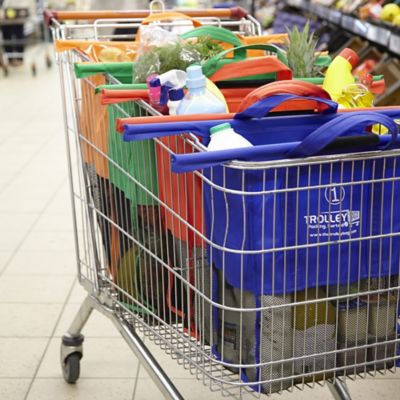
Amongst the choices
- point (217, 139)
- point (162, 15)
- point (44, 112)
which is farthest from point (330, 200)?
point (44, 112)

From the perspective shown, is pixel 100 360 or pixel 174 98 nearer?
pixel 174 98

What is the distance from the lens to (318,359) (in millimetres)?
1439

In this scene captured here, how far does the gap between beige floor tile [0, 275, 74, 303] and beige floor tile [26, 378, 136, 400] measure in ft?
1.92

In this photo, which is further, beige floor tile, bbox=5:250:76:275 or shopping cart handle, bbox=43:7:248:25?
beige floor tile, bbox=5:250:76:275

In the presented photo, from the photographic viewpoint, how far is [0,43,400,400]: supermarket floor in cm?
224

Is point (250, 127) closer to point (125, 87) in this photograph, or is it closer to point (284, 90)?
point (284, 90)

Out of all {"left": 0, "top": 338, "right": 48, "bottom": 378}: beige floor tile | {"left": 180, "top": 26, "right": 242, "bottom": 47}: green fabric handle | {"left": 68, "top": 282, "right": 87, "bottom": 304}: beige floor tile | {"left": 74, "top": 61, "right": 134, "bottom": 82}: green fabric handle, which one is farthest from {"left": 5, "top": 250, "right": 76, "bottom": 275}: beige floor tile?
{"left": 180, "top": 26, "right": 242, "bottom": 47}: green fabric handle

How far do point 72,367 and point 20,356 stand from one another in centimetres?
28

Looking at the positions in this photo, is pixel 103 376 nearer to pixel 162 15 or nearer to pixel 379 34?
pixel 162 15

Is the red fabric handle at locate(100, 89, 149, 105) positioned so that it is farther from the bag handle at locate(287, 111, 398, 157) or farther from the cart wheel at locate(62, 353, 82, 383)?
the cart wheel at locate(62, 353, 82, 383)

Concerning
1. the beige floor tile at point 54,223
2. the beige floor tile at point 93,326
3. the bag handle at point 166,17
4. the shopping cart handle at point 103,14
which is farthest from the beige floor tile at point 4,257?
the bag handle at point 166,17

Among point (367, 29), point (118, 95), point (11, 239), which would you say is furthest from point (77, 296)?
point (367, 29)

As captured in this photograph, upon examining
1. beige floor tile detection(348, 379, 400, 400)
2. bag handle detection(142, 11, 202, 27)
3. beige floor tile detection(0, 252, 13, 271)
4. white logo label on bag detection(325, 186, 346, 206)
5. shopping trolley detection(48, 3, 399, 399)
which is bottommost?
beige floor tile detection(348, 379, 400, 400)

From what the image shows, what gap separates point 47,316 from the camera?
2.70m
